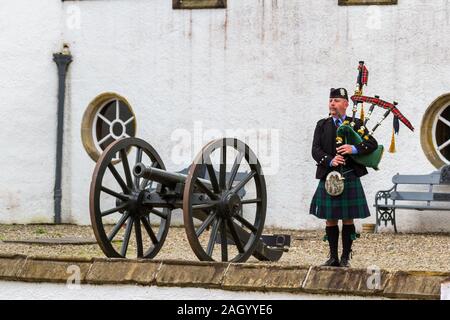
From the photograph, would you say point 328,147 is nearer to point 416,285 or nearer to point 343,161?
point 343,161

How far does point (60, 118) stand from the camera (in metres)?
18.8

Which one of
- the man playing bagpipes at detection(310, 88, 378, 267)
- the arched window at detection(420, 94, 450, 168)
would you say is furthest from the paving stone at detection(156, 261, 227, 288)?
the arched window at detection(420, 94, 450, 168)

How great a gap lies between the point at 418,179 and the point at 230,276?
9.35 metres

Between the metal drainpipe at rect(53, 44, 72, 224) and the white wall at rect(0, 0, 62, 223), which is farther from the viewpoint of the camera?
the white wall at rect(0, 0, 62, 223)

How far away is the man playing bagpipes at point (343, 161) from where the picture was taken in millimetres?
10508

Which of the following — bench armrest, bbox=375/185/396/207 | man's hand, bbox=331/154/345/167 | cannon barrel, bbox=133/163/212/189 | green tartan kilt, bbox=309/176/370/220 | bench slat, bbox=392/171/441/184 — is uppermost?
man's hand, bbox=331/154/345/167

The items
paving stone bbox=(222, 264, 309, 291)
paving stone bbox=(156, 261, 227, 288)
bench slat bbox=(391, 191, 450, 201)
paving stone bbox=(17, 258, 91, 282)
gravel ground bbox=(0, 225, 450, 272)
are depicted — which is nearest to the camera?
paving stone bbox=(222, 264, 309, 291)

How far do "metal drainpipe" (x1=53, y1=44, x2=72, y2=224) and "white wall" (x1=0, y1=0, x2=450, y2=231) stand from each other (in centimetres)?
12

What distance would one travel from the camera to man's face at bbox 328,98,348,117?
10.6 m

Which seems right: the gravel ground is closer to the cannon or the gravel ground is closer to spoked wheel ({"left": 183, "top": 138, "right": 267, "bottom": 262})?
spoked wheel ({"left": 183, "top": 138, "right": 267, "bottom": 262})

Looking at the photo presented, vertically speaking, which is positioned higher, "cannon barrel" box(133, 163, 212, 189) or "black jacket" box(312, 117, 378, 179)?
"black jacket" box(312, 117, 378, 179)

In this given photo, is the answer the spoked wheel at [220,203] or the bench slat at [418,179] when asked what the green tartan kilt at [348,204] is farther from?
the bench slat at [418,179]

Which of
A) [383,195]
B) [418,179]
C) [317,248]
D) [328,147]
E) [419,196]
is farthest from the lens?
[383,195]

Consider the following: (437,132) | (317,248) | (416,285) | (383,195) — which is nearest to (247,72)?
(383,195)
